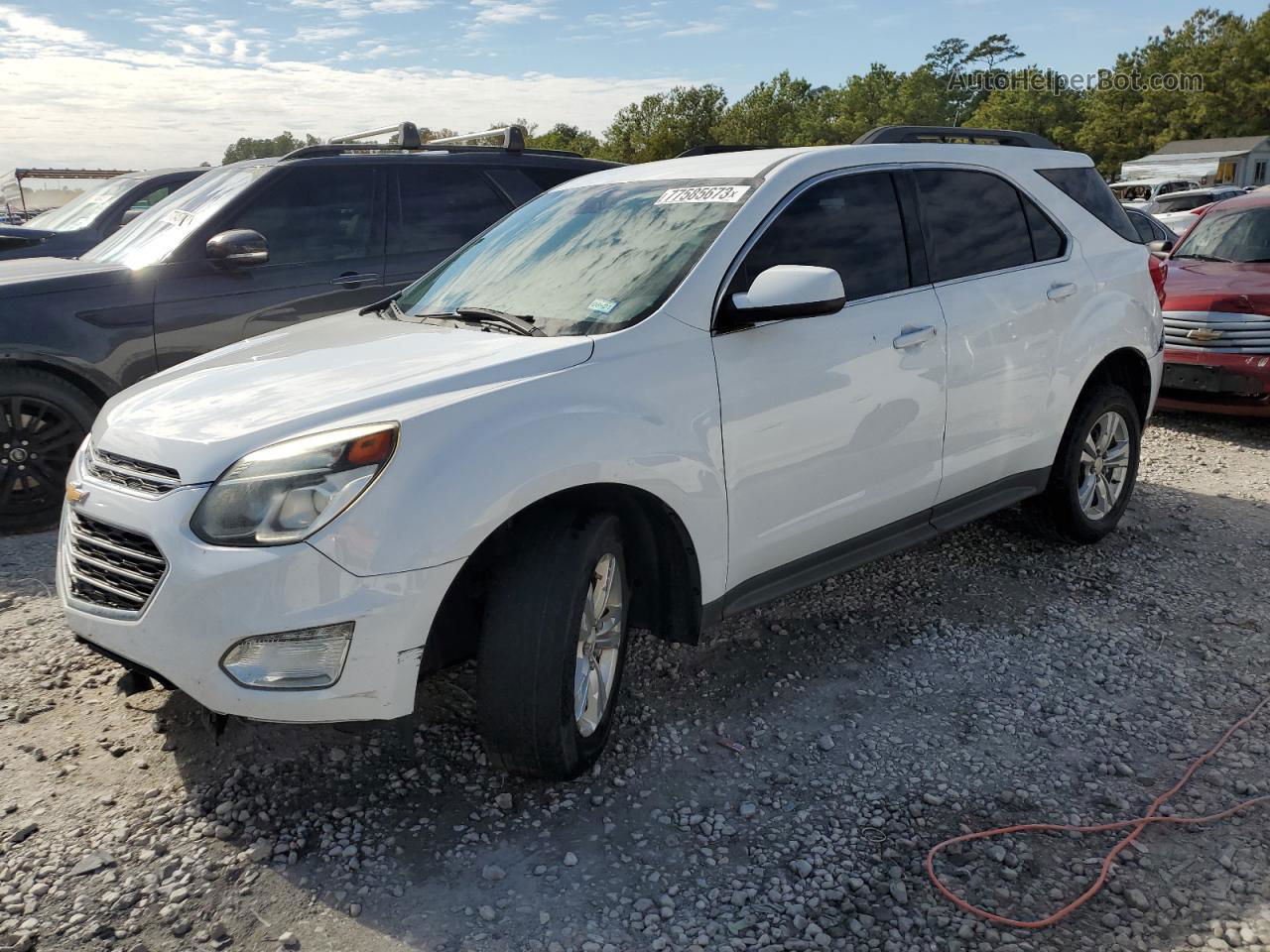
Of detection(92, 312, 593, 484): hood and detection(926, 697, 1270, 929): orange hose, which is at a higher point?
detection(92, 312, 593, 484): hood

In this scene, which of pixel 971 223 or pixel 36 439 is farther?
pixel 36 439

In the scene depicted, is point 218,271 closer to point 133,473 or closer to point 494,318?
point 494,318

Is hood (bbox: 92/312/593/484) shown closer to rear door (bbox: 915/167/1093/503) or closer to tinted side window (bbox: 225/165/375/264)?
rear door (bbox: 915/167/1093/503)

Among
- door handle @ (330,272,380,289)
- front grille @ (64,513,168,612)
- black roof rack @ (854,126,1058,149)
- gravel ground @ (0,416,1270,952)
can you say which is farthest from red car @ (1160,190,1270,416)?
front grille @ (64,513,168,612)

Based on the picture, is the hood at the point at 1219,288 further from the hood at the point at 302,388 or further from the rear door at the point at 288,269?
the hood at the point at 302,388

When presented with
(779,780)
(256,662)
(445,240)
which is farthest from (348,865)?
(445,240)

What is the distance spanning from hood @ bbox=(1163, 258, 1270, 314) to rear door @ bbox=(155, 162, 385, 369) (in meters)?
5.54

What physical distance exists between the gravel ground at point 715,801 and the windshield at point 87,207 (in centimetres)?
572

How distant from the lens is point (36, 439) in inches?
213

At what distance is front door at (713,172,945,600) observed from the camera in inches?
130

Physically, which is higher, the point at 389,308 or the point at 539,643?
the point at 389,308

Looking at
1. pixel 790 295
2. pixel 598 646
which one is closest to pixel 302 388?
pixel 598 646

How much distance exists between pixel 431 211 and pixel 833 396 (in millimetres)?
3675

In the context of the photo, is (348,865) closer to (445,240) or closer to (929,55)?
(445,240)
